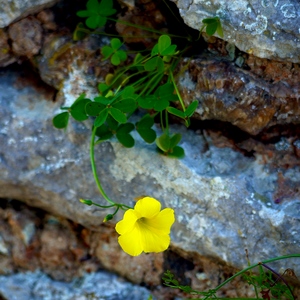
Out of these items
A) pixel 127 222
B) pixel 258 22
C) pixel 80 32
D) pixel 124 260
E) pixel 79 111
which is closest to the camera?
pixel 127 222

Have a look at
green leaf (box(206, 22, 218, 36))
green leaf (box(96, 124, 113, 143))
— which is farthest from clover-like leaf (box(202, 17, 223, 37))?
green leaf (box(96, 124, 113, 143))

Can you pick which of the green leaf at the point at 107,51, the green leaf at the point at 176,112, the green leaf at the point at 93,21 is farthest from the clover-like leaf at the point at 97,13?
the green leaf at the point at 176,112

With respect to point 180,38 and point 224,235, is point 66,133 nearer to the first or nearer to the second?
point 180,38

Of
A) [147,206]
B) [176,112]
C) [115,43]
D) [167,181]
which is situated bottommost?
[167,181]

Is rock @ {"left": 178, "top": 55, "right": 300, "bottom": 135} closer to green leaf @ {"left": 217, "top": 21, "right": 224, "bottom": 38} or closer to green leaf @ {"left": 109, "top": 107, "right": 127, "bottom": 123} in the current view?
green leaf @ {"left": 217, "top": 21, "right": 224, "bottom": 38}

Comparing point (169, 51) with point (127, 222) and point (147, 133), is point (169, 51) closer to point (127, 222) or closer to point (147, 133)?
point (147, 133)

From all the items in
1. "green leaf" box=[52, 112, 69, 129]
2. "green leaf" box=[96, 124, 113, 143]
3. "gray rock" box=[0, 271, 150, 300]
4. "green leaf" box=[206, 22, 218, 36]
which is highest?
"green leaf" box=[206, 22, 218, 36]

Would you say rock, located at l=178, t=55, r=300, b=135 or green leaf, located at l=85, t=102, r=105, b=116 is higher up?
green leaf, located at l=85, t=102, r=105, b=116

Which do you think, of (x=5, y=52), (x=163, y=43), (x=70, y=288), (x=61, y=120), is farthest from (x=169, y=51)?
(x=70, y=288)
